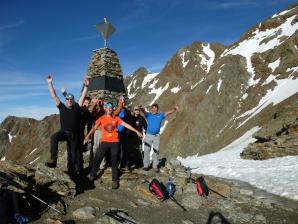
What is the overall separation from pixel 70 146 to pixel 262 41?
92.3m

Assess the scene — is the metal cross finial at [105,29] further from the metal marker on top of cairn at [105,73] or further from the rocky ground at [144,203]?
the rocky ground at [144,203]

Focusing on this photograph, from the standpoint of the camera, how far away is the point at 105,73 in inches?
829

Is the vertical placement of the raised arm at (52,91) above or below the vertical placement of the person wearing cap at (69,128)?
above

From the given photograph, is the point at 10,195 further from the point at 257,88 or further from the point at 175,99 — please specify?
the point at 175,99

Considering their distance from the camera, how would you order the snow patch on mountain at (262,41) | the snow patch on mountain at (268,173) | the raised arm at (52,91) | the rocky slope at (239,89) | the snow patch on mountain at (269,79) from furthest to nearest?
the snow patch on mountain at (262,41), the snow patch on mountain at (269,79), the rocky slope at (239,89), the snow patch on mountain at (268,173), the raised arm at (52,91)

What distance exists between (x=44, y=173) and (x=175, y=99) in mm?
102544

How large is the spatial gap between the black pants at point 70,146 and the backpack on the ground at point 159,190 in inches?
113

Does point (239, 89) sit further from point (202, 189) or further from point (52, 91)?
point (52, 91)

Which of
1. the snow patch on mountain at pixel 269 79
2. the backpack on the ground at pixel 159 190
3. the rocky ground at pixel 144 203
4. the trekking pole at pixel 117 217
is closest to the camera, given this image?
the trekking pole at pixel 117 217

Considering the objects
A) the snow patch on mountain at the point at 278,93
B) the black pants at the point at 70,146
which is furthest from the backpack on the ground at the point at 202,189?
the snow patch on mountain at the point at 278,93

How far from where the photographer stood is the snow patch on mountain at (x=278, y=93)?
5644 cm

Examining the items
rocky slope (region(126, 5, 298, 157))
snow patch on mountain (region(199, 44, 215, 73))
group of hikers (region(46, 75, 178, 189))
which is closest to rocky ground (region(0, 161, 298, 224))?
group of hikers (region(46, 75, 178, 189))

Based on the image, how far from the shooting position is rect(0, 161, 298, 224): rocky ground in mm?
9828

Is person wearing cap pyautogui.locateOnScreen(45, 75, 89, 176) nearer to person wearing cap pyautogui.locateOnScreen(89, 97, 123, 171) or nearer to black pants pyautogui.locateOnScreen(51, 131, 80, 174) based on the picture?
black pants pyautogui.locateOnScreen(51, 131, 80, 174)
